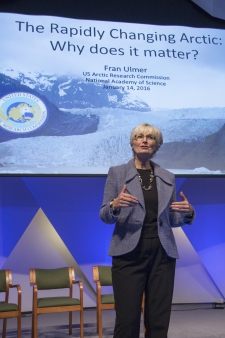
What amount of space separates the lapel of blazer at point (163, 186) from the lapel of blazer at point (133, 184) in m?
0.09

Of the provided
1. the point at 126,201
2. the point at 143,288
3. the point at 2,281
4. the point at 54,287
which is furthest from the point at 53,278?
the point at 126,201

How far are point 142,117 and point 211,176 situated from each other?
1032mm

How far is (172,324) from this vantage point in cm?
429

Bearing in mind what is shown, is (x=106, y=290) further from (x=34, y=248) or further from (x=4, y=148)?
(x=4, y=148)

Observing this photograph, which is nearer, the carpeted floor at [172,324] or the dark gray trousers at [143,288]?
the dark gray trousers at [143,288]

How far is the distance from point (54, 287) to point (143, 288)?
2.37 metres

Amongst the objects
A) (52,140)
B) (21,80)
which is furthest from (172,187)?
(21,80)

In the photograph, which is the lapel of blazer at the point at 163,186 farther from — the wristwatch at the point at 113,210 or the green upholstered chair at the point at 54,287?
the green upholstered chair at the point at 54,287

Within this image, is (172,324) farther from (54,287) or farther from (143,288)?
(143,288)

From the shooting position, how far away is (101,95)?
16.6 ft

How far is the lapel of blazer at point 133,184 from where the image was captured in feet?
6.73

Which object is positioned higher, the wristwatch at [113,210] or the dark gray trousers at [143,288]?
the wristwatch at [113,210]

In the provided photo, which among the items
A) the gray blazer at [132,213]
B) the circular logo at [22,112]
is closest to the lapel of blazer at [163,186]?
the gray blazer at [132,213]

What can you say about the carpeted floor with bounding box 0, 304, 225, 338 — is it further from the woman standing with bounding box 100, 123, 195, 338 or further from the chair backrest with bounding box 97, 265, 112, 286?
the woman standing with bounding box 100, 123, 195, 338
